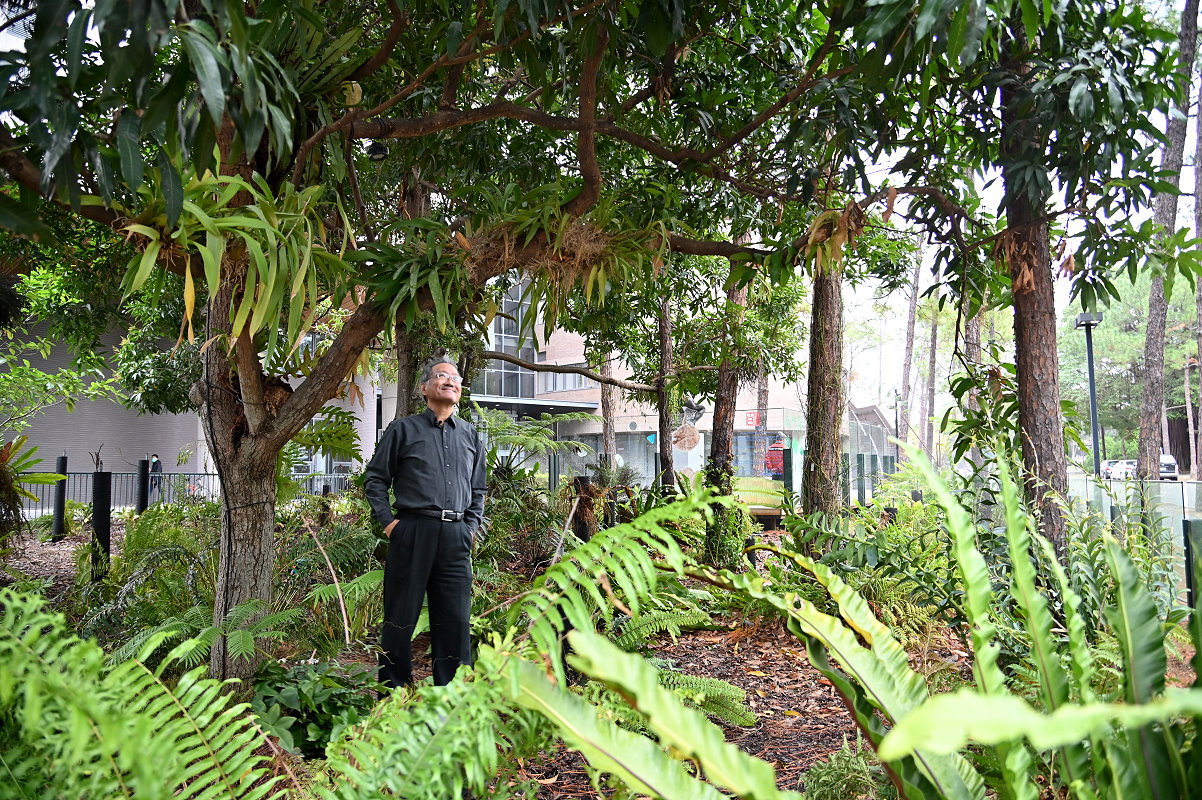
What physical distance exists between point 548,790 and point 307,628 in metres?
2.07

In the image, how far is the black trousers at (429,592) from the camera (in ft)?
11.0

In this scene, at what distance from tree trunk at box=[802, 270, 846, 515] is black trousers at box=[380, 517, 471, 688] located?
10.2ft

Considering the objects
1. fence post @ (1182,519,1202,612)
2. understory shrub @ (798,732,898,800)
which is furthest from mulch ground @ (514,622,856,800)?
fence post @ (1182,519,1202,612)

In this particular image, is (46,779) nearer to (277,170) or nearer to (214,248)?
(214,248)

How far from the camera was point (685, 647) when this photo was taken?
15.8 ft

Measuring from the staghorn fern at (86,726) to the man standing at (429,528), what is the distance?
5.97ft

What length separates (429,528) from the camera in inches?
135

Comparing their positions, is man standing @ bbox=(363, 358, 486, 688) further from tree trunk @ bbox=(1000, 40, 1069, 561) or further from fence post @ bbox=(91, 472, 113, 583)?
fence post @ bbox=(91, 472, 113, 583)

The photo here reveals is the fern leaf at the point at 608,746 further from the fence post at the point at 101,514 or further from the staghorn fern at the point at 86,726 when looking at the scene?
the fence post at the point at 101,514

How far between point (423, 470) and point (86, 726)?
2.60 metres

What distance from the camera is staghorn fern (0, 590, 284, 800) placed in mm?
896

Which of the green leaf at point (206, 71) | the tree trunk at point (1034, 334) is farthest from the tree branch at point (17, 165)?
the tree trunk at point (1034, 334)

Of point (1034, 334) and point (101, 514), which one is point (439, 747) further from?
point (101, 514)

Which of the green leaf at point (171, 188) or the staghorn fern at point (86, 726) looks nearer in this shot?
the staghorn fern at point (86, 726)
